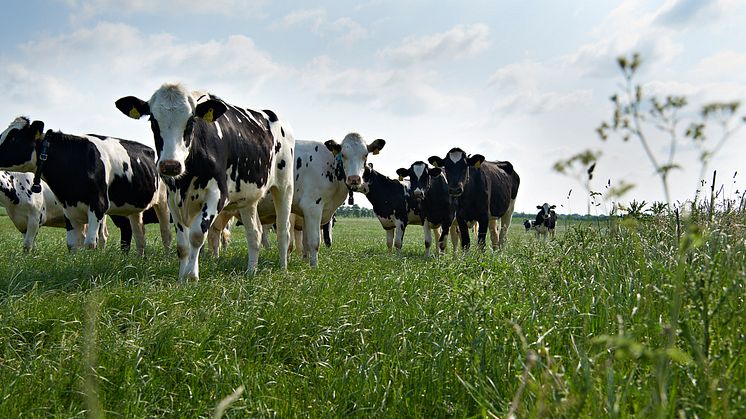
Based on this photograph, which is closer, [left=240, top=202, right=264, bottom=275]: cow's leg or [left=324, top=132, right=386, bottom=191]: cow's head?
[left=240, top=202, right=264, bottom=275]: cow's leg

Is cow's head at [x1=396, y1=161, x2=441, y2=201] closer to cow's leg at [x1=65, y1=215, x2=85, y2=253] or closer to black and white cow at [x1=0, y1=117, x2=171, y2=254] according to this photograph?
black and white cow at [x1=0, y1=117, x2=171, y2=254]

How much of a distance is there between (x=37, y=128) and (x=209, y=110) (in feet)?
15.3

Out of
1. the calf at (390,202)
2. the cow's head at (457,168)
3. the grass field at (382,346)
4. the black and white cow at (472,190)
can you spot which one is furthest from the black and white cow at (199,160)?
the calf at (390,202)

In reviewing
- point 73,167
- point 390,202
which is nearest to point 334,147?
point 73,167

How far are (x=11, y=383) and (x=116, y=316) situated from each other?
1.55m

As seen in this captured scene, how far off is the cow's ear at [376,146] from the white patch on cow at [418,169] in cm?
232

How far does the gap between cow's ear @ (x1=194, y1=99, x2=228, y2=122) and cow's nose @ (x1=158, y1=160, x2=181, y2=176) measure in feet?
3.17

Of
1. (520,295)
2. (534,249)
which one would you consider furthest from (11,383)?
(534,249)

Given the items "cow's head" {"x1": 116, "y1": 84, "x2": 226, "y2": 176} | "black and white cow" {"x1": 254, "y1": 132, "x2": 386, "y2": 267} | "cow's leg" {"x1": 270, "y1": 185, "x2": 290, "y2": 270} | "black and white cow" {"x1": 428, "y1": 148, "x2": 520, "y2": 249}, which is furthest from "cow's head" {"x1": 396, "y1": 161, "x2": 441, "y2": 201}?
"cow's head" {"x1": 116, "y1": 84, "x2": 226, "y2": 176}

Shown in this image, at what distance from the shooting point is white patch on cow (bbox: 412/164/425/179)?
47.2 ft

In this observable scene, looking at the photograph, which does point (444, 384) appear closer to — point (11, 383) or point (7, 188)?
point (11, 383)

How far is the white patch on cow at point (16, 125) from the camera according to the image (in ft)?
31.6

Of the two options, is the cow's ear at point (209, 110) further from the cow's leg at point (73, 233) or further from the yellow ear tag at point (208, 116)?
the cow's leg at point (73, 233)

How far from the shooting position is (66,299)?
498 cm
